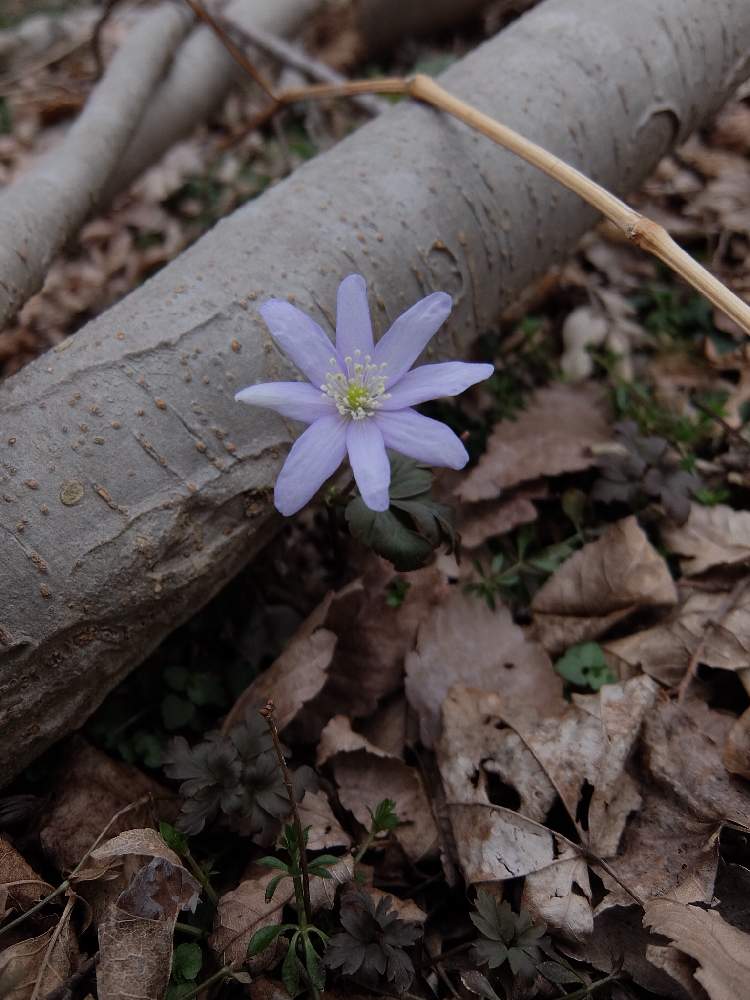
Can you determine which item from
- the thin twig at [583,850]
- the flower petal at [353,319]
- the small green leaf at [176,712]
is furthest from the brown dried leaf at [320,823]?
the flower petal at [353,319]

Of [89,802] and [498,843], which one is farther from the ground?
A: [89,802]

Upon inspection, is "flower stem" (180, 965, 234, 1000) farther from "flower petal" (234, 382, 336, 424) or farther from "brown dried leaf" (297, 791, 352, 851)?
"flower petal" (234, 382, 336, 424)

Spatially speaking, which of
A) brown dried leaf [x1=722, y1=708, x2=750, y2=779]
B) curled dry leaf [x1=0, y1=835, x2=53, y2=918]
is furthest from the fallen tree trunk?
brown dried leaf [x1=722, y1=708, x2=750, y2=779]

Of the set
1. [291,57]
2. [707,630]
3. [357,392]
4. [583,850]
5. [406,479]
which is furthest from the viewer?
[291,57]

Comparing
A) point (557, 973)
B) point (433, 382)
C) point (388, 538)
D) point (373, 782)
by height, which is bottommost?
point (557, 973)

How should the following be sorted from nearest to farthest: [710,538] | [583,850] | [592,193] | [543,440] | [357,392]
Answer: [357,392] < [583,850] < [592,193] < [710,538] < [543,440]

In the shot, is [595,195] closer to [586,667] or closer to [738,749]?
[586,667]

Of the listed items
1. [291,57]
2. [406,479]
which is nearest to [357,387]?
[406,479]
